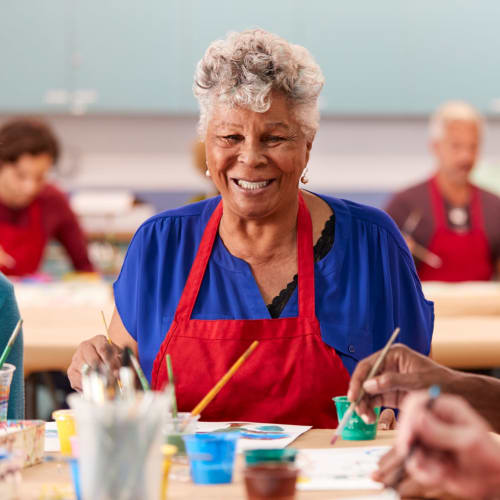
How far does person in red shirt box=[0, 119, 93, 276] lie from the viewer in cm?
452

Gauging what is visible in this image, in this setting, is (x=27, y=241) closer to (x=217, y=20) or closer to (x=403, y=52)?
(x=217, y=20)

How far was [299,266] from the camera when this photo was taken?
1.99 metres

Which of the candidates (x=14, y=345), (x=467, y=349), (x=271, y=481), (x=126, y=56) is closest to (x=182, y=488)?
(x=271, y=481)

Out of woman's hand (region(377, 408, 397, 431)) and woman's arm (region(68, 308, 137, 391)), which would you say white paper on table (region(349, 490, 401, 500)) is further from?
woman's arm (region(68, 308, 137, 391))

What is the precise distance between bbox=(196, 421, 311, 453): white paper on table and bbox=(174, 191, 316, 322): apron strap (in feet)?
0.99

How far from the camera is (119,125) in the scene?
20.0 feet

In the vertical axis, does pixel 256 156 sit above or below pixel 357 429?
above

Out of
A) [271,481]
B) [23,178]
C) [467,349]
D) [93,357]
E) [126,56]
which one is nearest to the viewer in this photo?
[271,481]

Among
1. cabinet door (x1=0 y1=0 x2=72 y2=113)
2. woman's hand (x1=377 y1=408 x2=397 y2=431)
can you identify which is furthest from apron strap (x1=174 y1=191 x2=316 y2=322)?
cabinet door (x1=0 y1=0 x2=72 y2=113)

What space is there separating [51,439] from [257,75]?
2.82 feet

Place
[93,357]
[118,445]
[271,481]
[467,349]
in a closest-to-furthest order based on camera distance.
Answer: [118,445], [271,481], [93,357], [467,349]

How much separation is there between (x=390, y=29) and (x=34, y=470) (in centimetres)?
494

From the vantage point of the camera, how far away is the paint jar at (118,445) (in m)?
1.04

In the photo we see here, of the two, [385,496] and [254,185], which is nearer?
[385,496]
